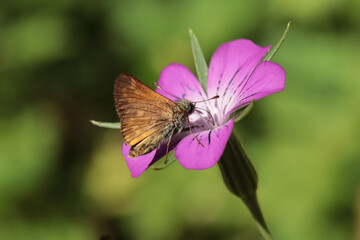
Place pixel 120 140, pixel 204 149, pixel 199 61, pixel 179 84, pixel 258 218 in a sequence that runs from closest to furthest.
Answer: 1. pixel 204 149
2. pixel 258 218
3. pixel 199 61
4. pixel 179 84
5. pixel 120 140

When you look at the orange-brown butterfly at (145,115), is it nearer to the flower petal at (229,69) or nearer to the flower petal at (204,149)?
the flower petal at (204,149)

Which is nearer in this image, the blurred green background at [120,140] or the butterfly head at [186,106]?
the butterfly head at [186,106]

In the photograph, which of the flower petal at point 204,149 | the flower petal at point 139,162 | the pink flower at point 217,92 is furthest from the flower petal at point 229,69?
the flower petal at point 139,162

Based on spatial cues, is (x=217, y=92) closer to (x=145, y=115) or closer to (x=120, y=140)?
(x=145, y=115)

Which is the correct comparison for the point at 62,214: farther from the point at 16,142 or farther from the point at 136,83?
the point at 136,83

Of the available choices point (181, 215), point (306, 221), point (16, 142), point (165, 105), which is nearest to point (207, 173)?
point (181, 215)

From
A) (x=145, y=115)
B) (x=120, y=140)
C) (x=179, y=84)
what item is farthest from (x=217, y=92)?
(x=120, y=140)
